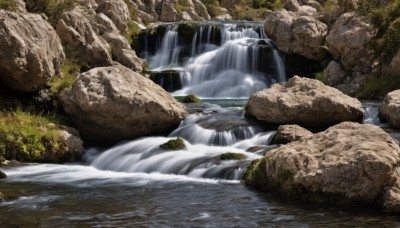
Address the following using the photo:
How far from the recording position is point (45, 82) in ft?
64.7

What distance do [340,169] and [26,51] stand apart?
38.5 ft

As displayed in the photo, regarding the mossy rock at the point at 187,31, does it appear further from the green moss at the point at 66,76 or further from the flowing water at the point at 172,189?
the green moss at the point at 66,76

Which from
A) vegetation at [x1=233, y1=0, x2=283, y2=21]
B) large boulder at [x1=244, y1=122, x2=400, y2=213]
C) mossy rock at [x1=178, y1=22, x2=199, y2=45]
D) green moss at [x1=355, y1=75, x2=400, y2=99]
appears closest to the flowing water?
large boulder at [x1=244, y1=122, x2=400, y2=213]

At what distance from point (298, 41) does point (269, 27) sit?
2434 millimetres

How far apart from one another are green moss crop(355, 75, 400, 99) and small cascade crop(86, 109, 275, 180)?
8.26 meters

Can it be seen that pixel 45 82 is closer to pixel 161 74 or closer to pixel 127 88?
pixel 127 88

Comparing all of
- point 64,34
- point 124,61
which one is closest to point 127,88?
point 64,34

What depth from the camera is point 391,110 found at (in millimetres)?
18672

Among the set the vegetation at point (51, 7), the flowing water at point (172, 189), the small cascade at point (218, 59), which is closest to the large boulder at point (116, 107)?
the flowing water at point (172, 189)

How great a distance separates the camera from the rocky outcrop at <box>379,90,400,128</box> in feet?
60.5

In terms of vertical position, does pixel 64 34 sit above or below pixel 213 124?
above

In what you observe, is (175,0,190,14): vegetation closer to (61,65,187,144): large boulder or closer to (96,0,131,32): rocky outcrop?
(96,0,131,32): rocky outcrop

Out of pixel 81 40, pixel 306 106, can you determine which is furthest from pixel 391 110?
pixel 81 40

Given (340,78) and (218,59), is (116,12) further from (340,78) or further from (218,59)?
(340,78)
